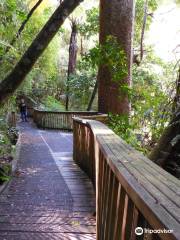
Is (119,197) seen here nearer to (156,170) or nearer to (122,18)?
(156,170)

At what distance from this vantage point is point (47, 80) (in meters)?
32.1

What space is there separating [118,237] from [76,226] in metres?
2.36

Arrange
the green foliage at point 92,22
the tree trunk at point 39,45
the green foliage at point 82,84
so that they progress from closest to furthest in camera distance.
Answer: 1. the tree trunk at point 39,45
2. the green foliage at point 92,22
3. the green foliage at point 82,84

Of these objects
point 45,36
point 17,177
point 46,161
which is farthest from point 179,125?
point 46,161

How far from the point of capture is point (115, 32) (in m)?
9.70

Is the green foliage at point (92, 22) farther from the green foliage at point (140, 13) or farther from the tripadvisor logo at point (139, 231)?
the tripadvisor logo at point (139, 231)

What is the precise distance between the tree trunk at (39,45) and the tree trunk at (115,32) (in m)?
4.35

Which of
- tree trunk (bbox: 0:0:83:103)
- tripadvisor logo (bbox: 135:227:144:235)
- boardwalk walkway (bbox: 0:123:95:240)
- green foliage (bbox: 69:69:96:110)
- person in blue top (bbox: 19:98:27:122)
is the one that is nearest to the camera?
tripadvisor logo (bbox: 135:227:144:235)

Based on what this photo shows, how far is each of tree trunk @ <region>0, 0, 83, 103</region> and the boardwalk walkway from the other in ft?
5.09

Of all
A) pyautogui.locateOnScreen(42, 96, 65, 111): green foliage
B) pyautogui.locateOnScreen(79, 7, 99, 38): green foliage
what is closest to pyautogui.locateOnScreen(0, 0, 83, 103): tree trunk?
pyautogui.locateOnScreen(79, 7, 99, 38): green foliage

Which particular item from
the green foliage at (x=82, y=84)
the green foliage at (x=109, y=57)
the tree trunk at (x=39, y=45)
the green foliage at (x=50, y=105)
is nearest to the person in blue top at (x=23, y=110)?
the green foliage at (x=50, y=105)

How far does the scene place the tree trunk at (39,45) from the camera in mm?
5188

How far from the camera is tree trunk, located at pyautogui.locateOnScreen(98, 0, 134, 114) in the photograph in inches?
382

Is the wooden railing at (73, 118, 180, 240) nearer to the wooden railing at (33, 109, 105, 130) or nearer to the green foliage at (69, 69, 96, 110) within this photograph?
the wooden railing at (33, 109, 105, 130)
